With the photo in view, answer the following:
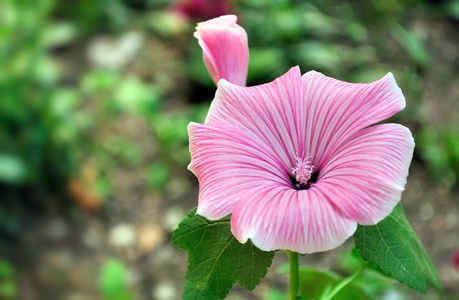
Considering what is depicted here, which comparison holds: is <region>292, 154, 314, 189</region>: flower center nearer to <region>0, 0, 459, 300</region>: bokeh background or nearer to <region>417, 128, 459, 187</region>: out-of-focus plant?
<region>0, 0, 459, 300</region>: bokeh background

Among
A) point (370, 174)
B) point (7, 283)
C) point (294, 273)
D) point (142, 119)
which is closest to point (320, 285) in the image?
point (294, 273)

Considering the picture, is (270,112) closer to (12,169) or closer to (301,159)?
(301,159)

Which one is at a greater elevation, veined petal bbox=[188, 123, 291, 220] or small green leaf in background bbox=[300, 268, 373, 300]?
veined petal bbox=[188, 123, 291, 220]

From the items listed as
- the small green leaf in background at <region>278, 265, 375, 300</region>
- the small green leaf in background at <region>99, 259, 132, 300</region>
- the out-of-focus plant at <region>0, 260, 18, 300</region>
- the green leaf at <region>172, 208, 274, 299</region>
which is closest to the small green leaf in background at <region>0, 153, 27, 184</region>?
the out-of-focus plant at <region>0, 260, 18, 300</region>

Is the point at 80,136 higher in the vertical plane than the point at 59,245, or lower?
higher

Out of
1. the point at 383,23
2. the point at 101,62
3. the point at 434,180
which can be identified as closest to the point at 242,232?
the point at 434,180

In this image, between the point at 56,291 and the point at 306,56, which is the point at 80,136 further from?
the point at 306,56
